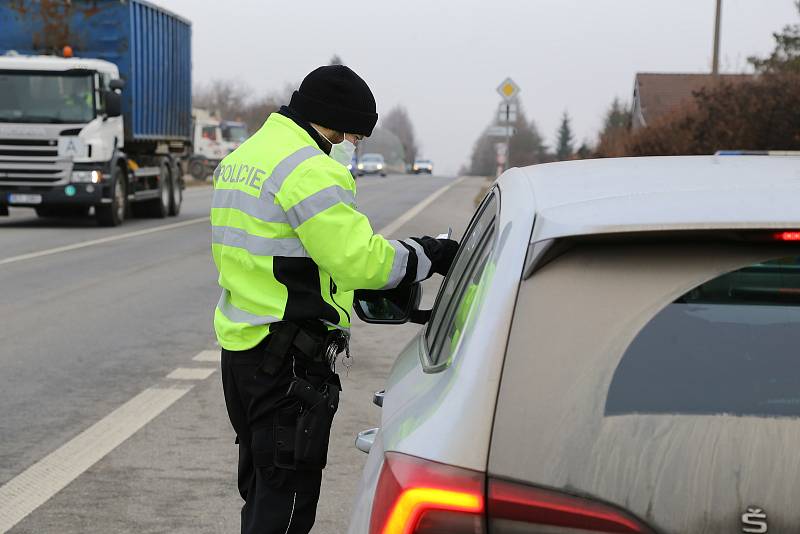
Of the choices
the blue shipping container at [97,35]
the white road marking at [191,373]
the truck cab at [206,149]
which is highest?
the blue shipping container at [97,35]

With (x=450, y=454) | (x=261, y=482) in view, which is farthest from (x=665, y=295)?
(x=261, y=482)

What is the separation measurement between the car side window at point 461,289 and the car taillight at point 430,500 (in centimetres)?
31

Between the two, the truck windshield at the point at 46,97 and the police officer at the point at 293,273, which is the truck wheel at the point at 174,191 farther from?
the police officer at the point at 293,273

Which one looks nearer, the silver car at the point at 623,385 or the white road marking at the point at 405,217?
the silver car at the point at 623,385

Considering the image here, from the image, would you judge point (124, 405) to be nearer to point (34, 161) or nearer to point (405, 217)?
point (34, 161)

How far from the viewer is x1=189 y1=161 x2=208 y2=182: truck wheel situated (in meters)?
52.9

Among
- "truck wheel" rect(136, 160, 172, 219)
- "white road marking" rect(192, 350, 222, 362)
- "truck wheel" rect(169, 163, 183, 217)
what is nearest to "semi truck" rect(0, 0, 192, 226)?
"truck wheel" rect(136, 160, 172, 219)

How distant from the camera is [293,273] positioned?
3.53 m

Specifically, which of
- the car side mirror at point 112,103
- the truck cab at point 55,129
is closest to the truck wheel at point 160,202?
the truck cab at point 55,129

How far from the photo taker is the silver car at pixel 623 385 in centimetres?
200

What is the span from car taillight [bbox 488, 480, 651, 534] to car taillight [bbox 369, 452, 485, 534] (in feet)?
0.10

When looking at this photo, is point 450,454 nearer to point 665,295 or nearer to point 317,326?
point 665,295

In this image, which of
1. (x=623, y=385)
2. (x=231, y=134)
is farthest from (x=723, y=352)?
(x=231, y=134)

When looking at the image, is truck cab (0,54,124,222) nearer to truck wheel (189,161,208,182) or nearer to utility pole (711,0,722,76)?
utility pole (711,0,722,76)
